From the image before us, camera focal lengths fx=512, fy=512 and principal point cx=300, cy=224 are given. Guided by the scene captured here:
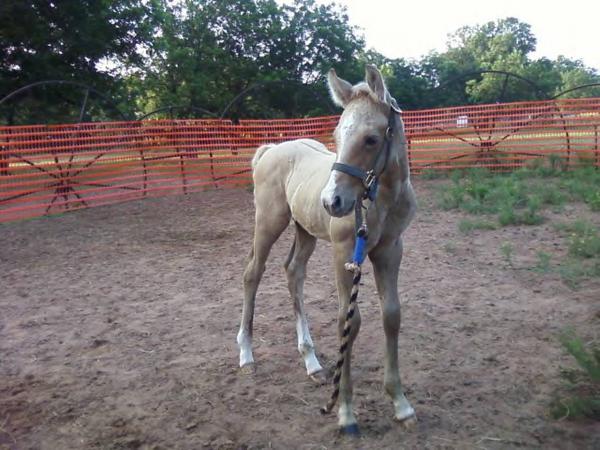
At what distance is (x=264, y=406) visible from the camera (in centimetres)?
321

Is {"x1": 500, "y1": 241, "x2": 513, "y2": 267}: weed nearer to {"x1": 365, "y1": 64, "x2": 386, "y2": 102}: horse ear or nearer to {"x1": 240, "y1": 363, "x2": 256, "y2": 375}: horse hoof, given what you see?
{"x1": 240, "y1": 363, "x2": 256, "y2": 375}: horse hoof

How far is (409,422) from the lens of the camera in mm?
2891

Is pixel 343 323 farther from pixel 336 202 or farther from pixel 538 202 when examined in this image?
pixel 538 202

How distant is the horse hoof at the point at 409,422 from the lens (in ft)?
9.43

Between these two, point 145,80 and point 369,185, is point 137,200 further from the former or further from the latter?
point 145,80

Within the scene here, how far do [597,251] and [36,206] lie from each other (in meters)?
9.41

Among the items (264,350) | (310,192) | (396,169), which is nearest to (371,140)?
(396,169)

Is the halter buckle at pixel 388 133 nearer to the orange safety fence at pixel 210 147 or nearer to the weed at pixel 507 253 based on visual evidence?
the weed at pixel 507 253

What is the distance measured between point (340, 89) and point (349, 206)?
0.71 metres

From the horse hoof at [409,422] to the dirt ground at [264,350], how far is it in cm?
3

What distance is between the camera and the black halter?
8.36 ft

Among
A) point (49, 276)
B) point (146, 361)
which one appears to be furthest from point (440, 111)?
point (146, 361)

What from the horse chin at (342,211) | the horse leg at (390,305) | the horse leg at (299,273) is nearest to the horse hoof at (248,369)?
the horse leg at (299,273)

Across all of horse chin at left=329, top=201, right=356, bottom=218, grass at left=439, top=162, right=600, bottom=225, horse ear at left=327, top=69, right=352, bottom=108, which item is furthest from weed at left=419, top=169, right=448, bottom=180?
horse chin at left=329, top=201, right=356, bottom=218
